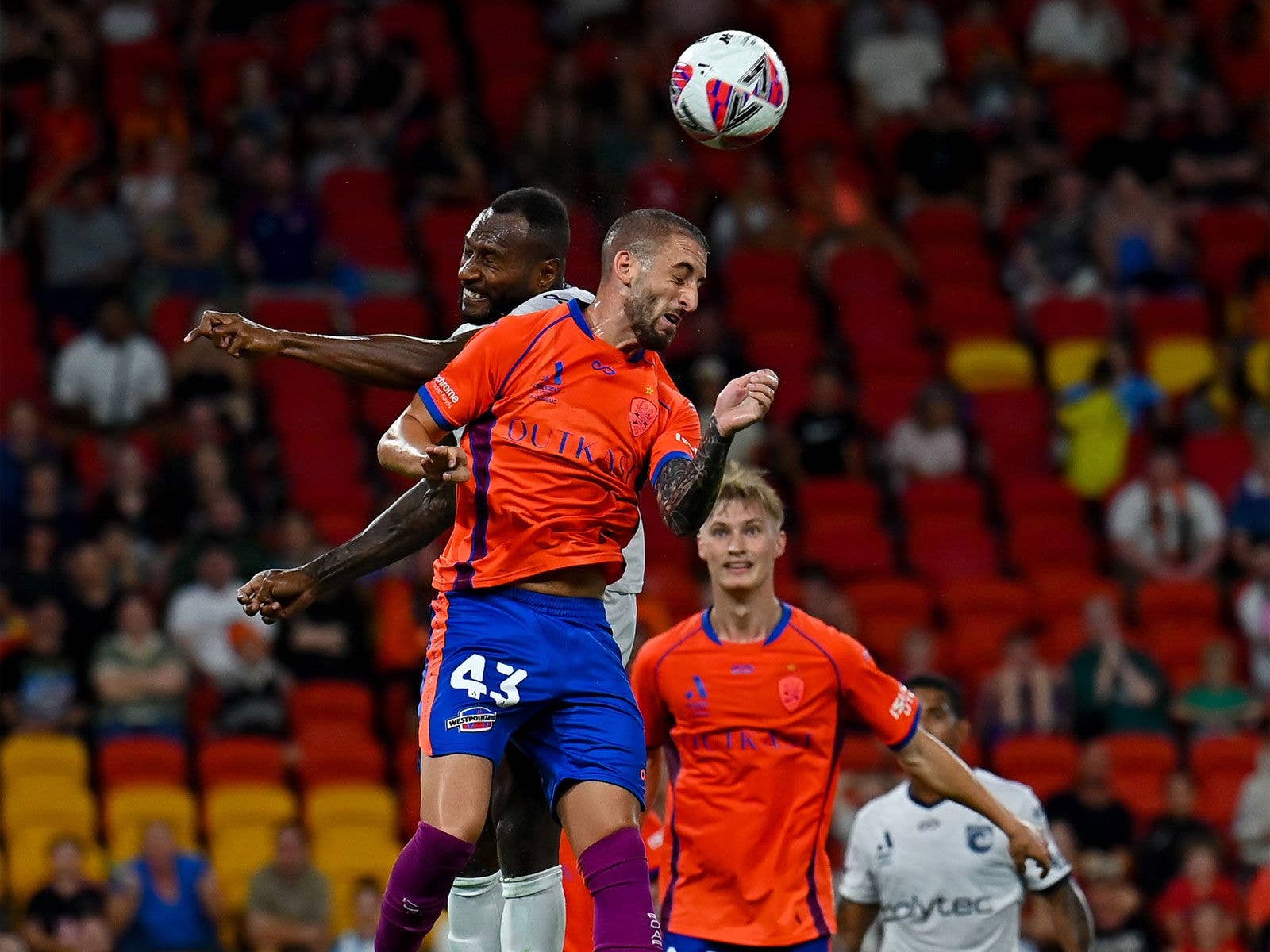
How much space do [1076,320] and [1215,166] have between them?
2.45 meters

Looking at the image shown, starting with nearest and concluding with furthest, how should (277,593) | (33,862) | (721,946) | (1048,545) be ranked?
(277,593)
(721,946)
(33,862)
(1048,545)

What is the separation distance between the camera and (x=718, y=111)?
6418 millimetres

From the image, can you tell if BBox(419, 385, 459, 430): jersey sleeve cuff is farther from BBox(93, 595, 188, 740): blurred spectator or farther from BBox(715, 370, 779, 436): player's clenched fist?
BBox(93, 595, 188, 740): blurred spectator

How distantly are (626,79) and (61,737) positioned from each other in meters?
7.24

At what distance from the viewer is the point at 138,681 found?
1280 cm

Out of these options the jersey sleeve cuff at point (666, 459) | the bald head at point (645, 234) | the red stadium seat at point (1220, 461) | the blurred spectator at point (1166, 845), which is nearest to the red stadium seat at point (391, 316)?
the red stadium seat at point (1220, 461)

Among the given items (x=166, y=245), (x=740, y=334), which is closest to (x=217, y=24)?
(x=166, y=245)

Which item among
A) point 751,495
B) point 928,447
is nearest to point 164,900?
point 751,495

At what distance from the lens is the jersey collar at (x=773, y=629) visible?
23.8ft

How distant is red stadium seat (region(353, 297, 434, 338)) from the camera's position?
50.0ft

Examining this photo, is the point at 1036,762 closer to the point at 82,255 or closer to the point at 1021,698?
the point at 1021,698

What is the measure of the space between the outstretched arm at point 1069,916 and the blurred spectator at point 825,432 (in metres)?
7.54

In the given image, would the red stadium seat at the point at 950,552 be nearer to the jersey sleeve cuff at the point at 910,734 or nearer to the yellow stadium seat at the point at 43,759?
the yellow stadium seat at the point at 43,759

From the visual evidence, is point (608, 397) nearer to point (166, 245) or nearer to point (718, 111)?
point (718, 111)
